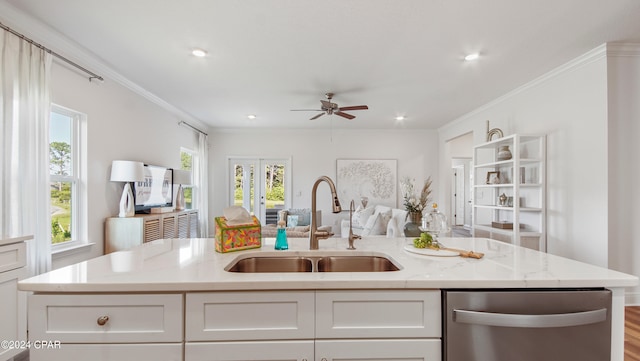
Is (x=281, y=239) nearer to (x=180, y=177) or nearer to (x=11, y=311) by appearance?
(x=11, y=311)

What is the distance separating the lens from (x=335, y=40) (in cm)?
247

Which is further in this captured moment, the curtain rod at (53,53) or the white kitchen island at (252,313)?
the curtain rod at (53,53)

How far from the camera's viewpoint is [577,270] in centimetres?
112

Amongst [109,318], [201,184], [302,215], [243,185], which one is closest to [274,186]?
[243,185]

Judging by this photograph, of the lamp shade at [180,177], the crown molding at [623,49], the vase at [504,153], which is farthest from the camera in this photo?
the lamp shade at [180,177]

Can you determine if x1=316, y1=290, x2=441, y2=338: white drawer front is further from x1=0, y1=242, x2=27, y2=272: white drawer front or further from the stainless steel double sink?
x1=0, y1=242, x2=27, y2=272: white drawer front

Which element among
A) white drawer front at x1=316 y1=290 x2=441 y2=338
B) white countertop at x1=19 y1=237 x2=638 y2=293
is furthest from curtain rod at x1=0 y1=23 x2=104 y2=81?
white drawer front at x1=316 y1=290 x2=441 y2=338

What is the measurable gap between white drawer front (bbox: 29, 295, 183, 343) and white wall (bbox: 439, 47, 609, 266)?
3563 mm

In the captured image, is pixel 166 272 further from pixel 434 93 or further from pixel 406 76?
pixel 434 93

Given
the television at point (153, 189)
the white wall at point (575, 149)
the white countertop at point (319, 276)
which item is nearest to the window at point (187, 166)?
the television at point (153, 189)

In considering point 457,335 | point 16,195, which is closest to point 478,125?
point 457,335

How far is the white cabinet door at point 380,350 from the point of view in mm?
996

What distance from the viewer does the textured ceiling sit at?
6.70 feet

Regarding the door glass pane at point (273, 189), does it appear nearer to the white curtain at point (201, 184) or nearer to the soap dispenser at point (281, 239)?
the white curtain at point (201, 184)
